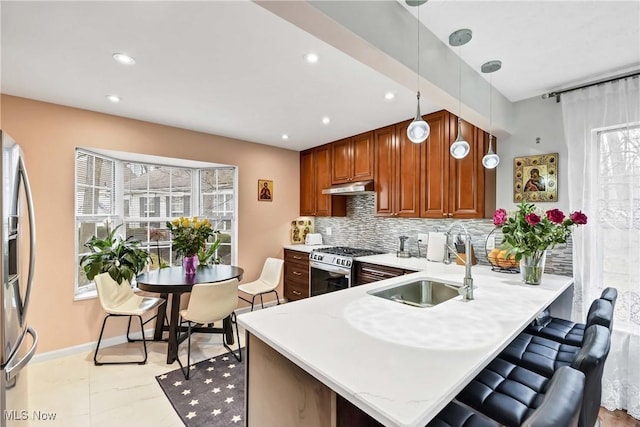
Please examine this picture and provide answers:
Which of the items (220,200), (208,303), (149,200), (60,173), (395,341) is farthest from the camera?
(220,200)

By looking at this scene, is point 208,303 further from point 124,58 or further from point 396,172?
point 396,172

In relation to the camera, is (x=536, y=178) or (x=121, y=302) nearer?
(x=536, y=178)

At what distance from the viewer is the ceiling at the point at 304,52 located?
142cm

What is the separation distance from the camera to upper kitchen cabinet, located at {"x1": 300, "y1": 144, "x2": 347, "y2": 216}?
413 cm

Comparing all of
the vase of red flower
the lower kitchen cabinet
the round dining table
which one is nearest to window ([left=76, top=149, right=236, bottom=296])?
the round dining table

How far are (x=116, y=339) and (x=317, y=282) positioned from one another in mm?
2271

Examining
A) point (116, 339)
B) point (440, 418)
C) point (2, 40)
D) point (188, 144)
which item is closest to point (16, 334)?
point (2, 40)

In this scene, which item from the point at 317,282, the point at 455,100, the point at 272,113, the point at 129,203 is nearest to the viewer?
the point at 455,100

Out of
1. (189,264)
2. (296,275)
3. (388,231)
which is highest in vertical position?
(388,231)

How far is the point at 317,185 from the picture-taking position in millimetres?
4305

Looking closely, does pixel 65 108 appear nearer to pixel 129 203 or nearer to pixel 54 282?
pixel 129 203

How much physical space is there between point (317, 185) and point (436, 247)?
194 centimetres

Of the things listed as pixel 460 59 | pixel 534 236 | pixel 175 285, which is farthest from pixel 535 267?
pixel 175 285

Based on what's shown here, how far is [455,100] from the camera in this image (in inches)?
74.4
